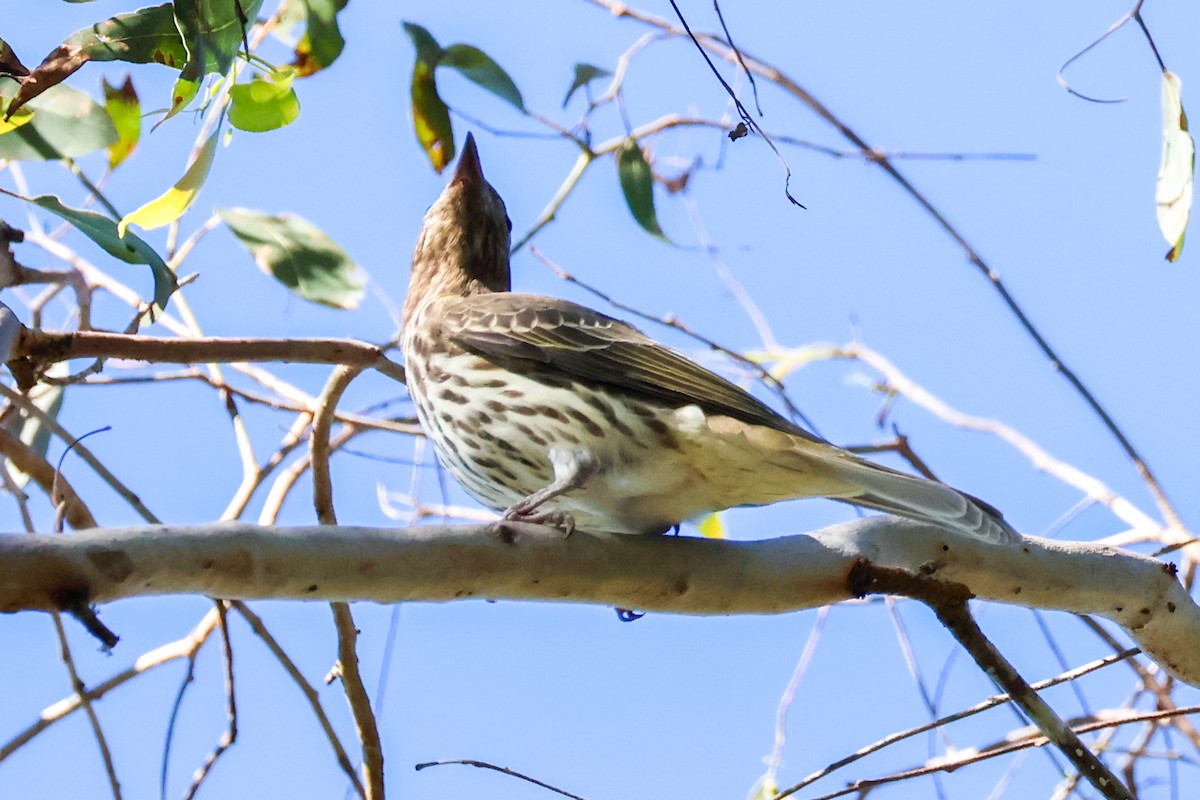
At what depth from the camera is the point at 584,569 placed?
6.56 ft

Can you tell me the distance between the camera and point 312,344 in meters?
2.41

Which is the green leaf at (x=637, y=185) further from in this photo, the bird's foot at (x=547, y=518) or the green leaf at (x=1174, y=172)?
the green leaf at (x=1174, y=172)

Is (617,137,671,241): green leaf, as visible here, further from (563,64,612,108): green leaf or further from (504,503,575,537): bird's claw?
(504,503,575,537): bird's claw

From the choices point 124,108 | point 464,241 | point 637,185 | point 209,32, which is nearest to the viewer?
point 209,32

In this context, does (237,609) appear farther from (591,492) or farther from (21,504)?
(591,492)

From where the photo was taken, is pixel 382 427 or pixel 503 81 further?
pixel 382 427

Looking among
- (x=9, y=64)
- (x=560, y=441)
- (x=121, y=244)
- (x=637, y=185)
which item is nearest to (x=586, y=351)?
(x=560, y=441)

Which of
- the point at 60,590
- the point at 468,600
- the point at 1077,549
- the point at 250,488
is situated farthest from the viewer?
the point at 250,488

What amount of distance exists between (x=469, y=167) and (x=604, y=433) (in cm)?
134

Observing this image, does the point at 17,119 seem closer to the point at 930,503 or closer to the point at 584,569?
the point at 584,569

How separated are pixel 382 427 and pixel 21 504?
39.2 inches

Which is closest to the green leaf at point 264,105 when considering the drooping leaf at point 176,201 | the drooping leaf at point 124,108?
the drooping leaf at point 176,201

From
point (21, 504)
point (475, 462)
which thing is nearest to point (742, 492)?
point (475, 462)

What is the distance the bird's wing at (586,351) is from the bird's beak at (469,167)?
0.59 m
